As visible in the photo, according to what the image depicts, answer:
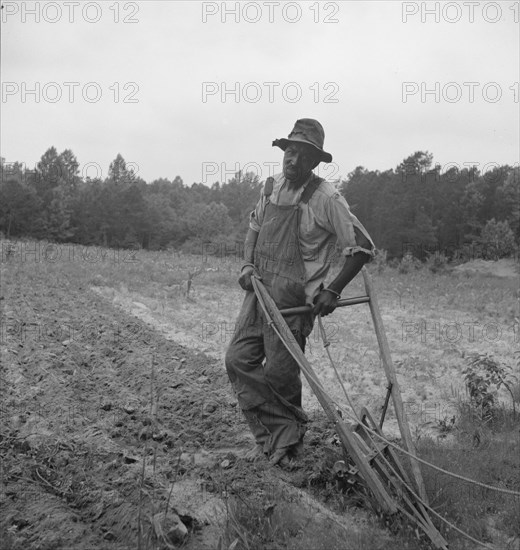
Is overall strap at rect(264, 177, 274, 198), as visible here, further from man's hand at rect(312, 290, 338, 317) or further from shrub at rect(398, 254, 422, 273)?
shrub at rect(398, 254, 422, 273)

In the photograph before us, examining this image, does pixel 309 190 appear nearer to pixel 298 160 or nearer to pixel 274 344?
pixel 298 160

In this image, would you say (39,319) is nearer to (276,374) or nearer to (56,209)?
(276,374)

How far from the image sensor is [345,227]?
3961 mm

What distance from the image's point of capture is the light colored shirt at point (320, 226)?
3973 mm

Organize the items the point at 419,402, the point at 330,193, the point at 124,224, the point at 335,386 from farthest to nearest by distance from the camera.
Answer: the point at 124,224, the point at 335,386, the point at 419,402, the point at 330,193

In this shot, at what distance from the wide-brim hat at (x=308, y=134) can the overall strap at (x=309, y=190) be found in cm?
18

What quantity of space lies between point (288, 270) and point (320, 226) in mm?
355

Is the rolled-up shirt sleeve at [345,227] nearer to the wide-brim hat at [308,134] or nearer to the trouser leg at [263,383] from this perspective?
the wide-brim hat at [308,134]

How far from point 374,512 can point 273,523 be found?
54cm

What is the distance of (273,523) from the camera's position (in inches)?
128

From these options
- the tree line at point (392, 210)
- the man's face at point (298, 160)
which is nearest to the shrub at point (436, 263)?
the tree line at point (392, 210)

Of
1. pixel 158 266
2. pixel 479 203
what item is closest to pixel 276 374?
pixel 158 266

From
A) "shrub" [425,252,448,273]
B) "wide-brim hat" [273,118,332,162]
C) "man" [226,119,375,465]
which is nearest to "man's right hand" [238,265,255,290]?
"man" [226,119,375,465]

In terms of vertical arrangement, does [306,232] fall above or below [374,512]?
above
